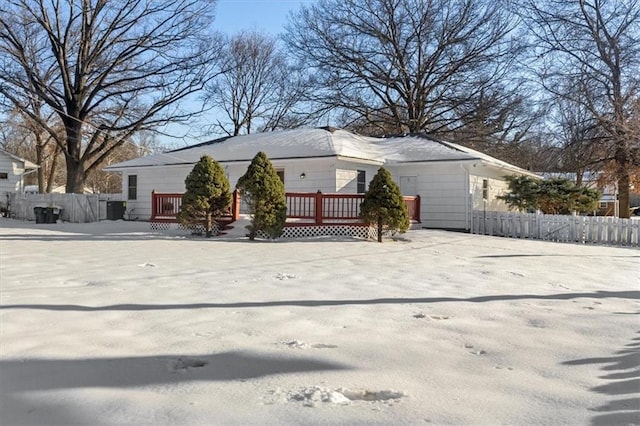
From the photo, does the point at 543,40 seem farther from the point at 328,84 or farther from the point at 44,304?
the point at 44,304

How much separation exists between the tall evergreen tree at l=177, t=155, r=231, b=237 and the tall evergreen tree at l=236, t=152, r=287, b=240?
104 centimetres

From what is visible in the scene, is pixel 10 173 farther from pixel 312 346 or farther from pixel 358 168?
pixel 312 346

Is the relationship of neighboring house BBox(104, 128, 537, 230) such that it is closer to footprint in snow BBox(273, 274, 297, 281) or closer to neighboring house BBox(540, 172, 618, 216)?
neighboring house BBox(540, 172, 618, 216)

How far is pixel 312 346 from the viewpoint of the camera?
4.00 m

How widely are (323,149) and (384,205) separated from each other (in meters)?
5.12

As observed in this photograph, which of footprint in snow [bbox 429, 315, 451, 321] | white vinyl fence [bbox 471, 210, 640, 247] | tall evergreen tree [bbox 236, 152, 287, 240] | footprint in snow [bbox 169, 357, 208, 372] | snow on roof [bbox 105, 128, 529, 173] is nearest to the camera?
footprint in snow [bbox 169, 357, 208, 372]

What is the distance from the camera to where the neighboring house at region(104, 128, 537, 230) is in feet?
59.6

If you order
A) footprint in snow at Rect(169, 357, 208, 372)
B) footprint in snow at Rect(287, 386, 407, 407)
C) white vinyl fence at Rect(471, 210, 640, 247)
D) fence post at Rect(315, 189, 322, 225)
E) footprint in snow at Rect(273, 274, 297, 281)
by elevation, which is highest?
fence post at Rect(315, 189, 322, 225)

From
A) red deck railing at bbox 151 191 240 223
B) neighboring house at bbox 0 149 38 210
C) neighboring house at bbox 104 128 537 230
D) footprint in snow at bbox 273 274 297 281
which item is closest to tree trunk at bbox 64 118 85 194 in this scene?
neighboring house at bbox 104 128 537 230

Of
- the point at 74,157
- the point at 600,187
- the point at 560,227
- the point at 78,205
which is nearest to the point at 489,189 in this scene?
the point at 560,227

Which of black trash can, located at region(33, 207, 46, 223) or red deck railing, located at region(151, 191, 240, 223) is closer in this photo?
red deck railing, located at region(151, 191, 240, 223)

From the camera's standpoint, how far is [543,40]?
25.8m

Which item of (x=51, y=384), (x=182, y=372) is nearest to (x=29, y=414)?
(x=51, y=384)

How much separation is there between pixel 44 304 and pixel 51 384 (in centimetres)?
238
